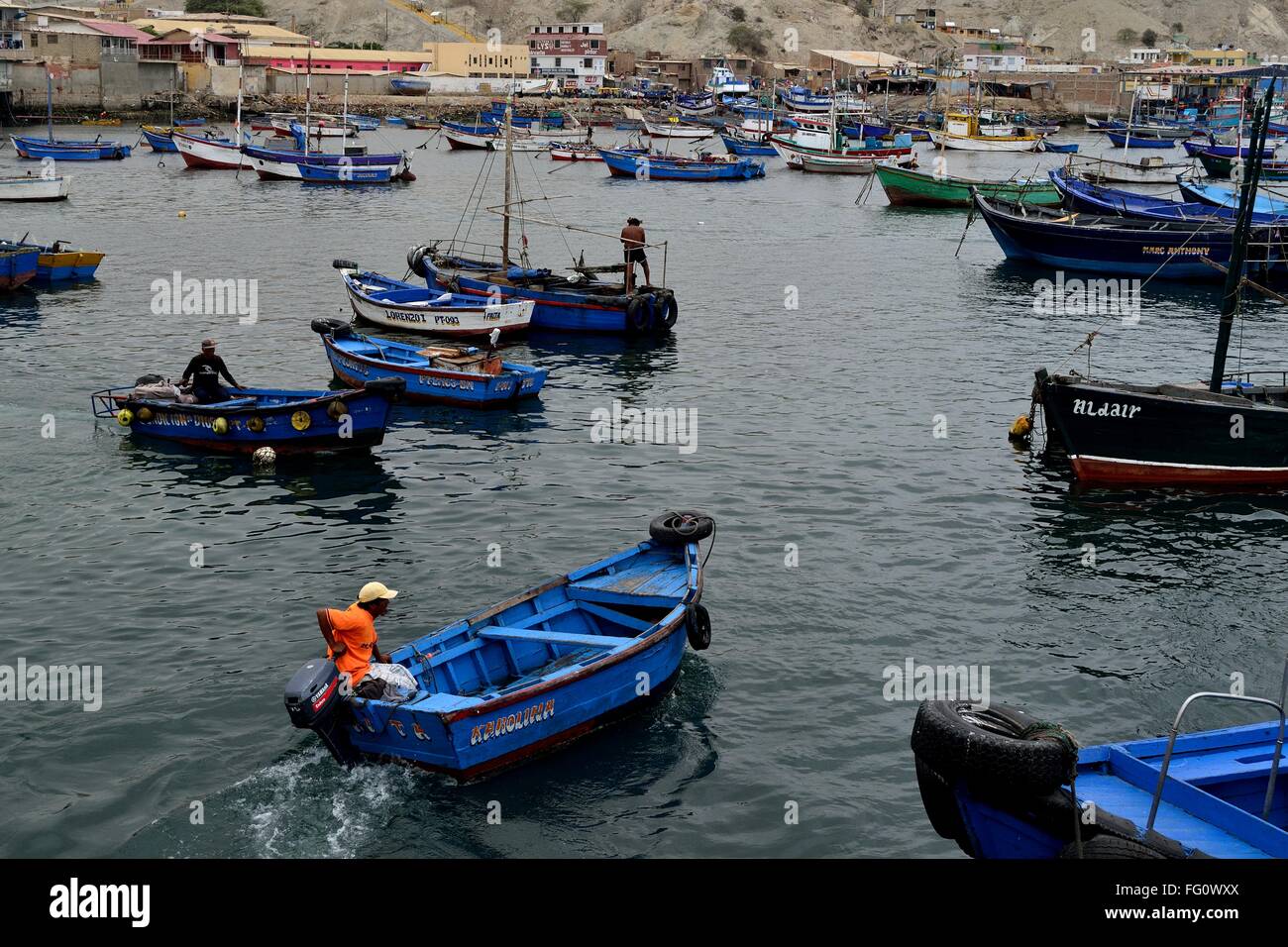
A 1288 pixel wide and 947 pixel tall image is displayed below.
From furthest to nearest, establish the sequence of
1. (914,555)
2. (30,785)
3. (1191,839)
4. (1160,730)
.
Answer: (914,555)
(1160,730)
(30,785)
(1191,839)

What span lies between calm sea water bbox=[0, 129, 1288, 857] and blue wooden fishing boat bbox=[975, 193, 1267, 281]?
5996 millimetres

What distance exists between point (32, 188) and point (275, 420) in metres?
51.1

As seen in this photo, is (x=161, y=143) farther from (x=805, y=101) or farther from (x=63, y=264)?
(x=805, y=101)

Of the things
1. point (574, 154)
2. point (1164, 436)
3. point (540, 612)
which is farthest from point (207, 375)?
point (574, 154)

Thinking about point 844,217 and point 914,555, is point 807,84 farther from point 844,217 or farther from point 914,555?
point 914,555

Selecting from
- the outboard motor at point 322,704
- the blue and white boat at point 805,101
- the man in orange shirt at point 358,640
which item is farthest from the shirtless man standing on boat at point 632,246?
the blue and white boat at point 805,101

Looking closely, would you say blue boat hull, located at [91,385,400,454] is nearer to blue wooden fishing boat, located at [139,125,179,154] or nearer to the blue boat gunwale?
the blue boat gunwale

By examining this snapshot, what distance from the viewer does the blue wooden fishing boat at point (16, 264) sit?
44188mm

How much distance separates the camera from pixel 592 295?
130 ft

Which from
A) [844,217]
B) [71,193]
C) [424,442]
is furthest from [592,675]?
[71,193]

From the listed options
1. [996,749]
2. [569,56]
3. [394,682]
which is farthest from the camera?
[569,56]

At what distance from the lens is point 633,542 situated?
75.3ft
